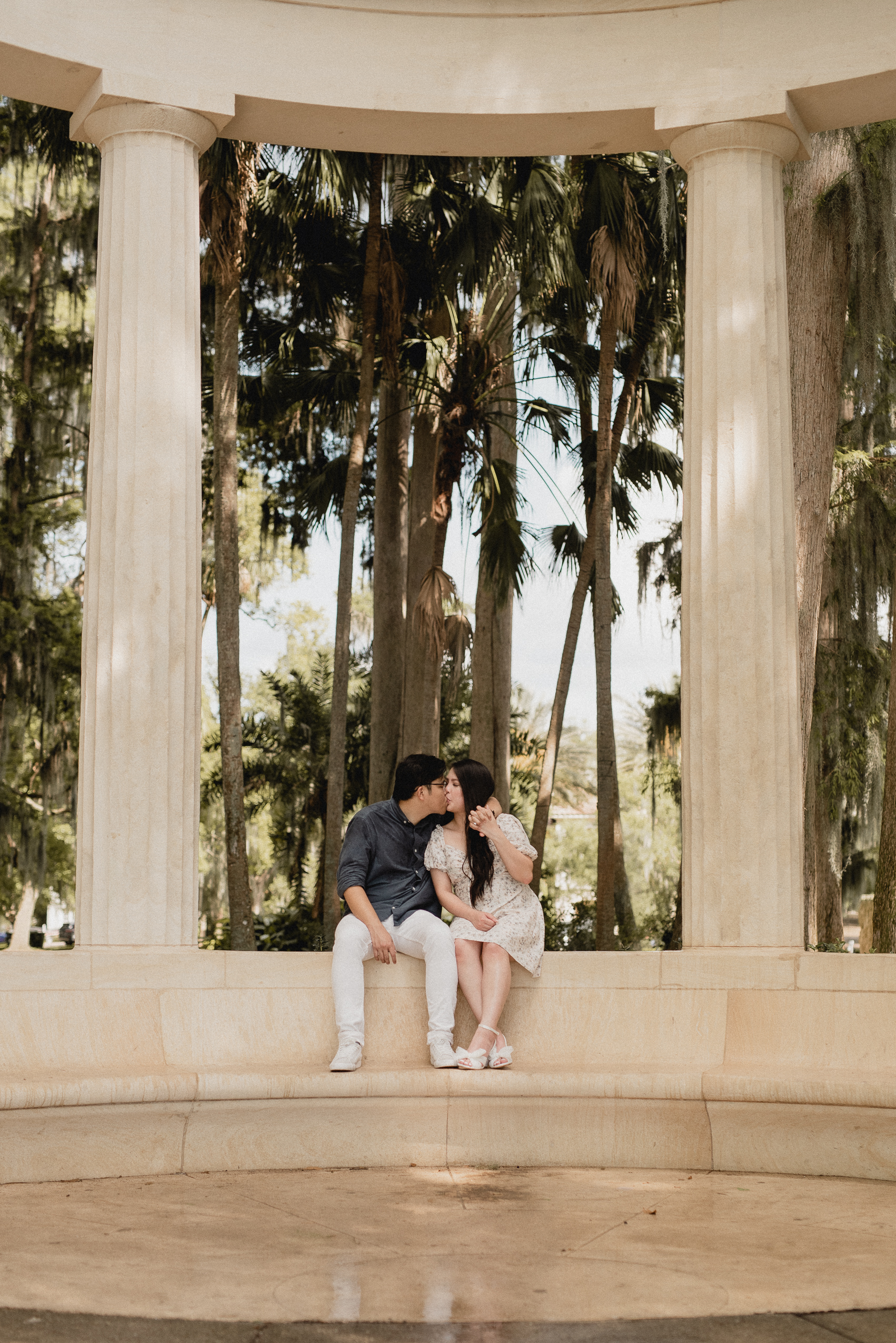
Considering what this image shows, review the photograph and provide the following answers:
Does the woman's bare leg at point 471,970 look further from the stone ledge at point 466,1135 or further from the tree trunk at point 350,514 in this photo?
the tree trunk at point 350,514

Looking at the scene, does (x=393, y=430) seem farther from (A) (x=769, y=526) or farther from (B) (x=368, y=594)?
(B) (x=368, y=594)

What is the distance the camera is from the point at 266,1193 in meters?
9.24

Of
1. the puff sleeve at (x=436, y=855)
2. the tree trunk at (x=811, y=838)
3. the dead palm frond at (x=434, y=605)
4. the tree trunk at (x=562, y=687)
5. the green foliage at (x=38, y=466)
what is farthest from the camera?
the green foliage at (x=38, y=466)

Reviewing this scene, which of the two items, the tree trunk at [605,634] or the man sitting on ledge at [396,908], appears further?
the tree trunk at [605,634]

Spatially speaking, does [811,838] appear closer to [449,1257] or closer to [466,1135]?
[466,1135]

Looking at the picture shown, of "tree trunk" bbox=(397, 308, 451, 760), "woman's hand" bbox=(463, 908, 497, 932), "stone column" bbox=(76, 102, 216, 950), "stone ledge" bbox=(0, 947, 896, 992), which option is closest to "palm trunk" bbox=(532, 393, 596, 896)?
"tree trunk" bbox=(397, 308, 451, 760)

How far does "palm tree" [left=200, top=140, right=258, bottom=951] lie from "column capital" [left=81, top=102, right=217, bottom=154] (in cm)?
1023

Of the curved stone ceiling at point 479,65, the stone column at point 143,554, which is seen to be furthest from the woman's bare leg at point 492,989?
the curved stone ceiling at point 479,65

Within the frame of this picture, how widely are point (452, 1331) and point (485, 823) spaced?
595 centimetres

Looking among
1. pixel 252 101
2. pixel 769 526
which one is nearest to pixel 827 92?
pixel 769 526

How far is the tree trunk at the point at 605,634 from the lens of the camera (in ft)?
85.9

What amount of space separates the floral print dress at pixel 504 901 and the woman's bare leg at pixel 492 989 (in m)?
0.09

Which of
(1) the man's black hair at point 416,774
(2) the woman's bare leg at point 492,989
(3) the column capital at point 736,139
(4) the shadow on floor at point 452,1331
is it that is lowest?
(4) the shadow on floor at point 452,1331

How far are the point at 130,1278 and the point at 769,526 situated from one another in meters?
8.80
